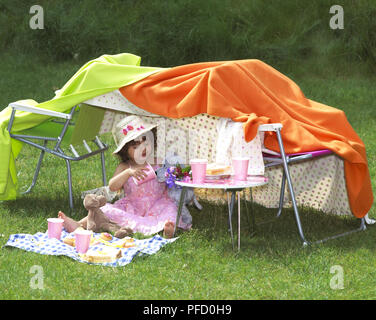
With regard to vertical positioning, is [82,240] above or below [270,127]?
below

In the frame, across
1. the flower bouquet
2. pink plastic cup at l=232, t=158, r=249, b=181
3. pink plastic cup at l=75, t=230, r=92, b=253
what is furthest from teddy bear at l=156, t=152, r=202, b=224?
pink plastic cup at l=75, t=230, r=92, b=253

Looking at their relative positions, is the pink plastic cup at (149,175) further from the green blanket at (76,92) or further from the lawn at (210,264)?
the green blanket at (76,92)

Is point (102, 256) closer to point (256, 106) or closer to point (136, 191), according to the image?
point (136, 191)

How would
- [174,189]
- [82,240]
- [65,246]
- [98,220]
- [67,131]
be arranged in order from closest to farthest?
[82,240], [65,246], [98,220], [174,189], [67,131]

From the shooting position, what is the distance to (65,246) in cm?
379

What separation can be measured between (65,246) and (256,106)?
4.55ft

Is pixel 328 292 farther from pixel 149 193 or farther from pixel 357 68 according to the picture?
pixel 357 68

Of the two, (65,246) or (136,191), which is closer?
(65,246)

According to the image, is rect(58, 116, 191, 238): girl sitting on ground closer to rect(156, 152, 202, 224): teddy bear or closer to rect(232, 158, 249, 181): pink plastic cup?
rect(156, 152, 202, 224): teddy bear

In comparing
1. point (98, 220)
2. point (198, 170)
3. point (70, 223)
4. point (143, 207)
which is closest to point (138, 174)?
point (143, 207)

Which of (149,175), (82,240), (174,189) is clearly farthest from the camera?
(174,189)

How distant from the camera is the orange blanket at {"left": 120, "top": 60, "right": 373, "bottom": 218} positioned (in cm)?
392

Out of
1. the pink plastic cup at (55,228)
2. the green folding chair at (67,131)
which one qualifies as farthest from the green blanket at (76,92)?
the pink plastic cup at (55,228)

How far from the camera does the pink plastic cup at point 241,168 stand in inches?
145
